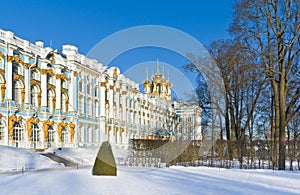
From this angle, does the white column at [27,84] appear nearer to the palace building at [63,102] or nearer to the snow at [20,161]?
the palace building at [63,102]

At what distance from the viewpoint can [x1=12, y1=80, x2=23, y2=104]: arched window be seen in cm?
2477

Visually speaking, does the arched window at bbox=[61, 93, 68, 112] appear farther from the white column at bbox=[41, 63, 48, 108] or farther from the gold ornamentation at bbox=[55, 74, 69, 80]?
the white column at bbox=[41, 63, 48, 108]

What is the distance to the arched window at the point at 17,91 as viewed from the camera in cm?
2477

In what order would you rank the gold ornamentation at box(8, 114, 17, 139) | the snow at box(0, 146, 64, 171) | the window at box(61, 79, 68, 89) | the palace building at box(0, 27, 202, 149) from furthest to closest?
the window at box(61, 79, 68, 89) → the palace building at box(0, 27, 202, 149) → the gold ornamentation at box(8, 114, 17, 139) → the snow at box(0, 146, 64, 171)

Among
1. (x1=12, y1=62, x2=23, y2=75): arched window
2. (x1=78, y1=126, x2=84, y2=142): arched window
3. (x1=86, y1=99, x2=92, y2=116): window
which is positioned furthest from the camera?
(x1=86, y1=99, x2=92, y2=116): window

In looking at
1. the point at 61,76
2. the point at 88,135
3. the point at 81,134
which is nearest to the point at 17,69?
the point at 61,76

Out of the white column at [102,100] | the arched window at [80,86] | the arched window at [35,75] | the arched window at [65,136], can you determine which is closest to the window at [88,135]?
the white column at [102,100]

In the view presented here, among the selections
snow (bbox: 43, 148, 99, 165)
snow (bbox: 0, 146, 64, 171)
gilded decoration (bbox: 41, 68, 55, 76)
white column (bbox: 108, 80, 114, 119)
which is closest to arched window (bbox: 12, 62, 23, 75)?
gilded decoration (bbox: 41, 68, 55, 76)

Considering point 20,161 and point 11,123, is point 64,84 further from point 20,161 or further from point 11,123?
point 20,161

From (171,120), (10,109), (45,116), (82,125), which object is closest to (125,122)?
(171,120)

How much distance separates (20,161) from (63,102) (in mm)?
12997

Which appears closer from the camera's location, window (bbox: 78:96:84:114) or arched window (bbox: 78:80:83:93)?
window (bbox: 78:96:84:114)

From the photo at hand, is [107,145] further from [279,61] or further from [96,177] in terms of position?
[279,61]

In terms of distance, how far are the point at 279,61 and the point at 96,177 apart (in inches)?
405
